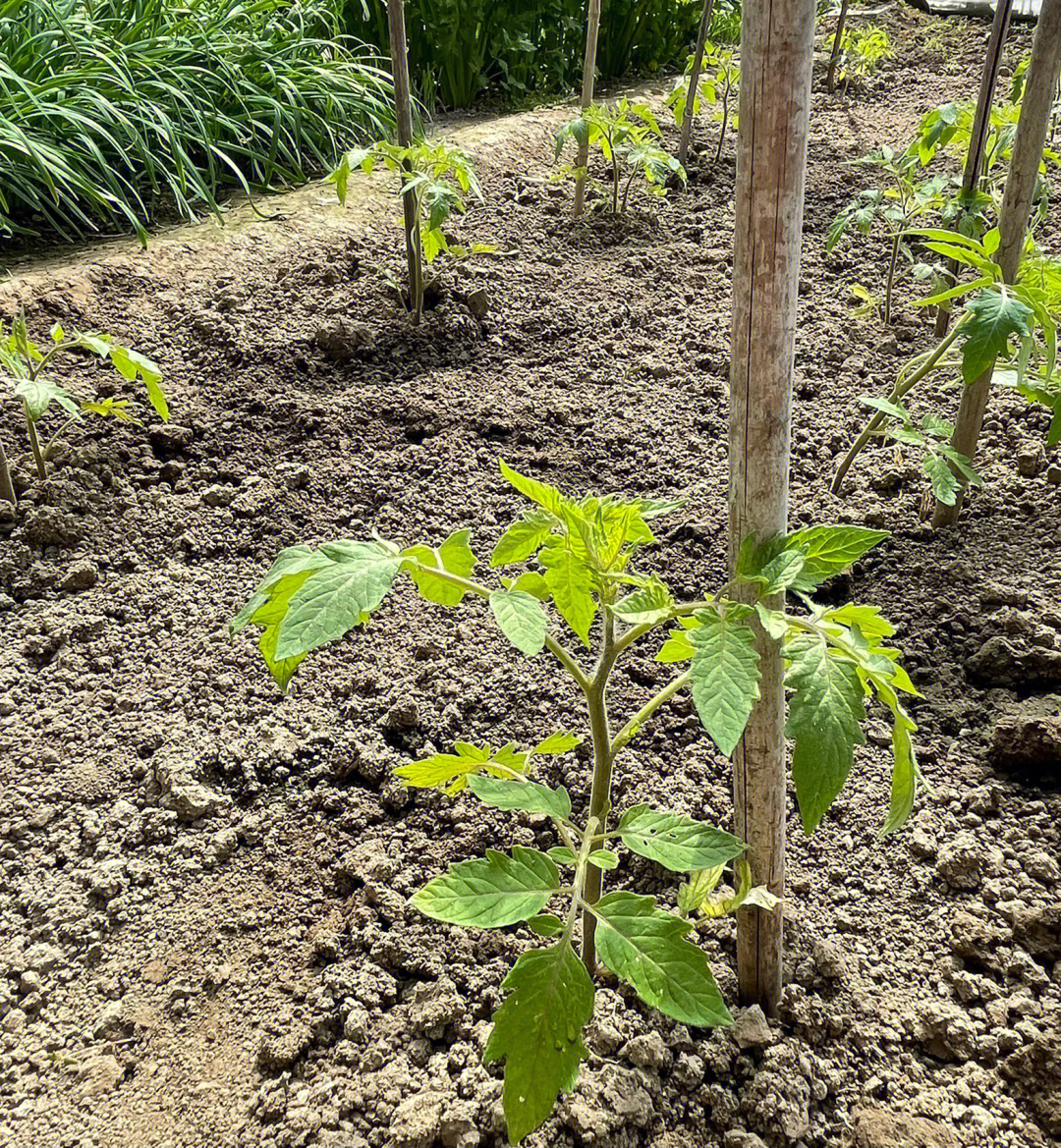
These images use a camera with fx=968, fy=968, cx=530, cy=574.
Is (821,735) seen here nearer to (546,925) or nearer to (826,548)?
(826,548)

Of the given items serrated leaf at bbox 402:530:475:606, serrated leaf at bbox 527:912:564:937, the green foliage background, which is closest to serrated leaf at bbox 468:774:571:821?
serrated leaf at bbox 527:912:564:937

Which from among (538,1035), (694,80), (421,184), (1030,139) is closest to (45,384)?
(421,184)

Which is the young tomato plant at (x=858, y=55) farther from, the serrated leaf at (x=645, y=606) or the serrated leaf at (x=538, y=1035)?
the serrated leaf at (x=538, y=1035)

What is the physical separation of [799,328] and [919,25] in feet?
15.3

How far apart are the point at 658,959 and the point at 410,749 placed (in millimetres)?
1030

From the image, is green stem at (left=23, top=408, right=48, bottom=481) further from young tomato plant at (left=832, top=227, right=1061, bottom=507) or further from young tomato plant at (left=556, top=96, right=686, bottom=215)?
young tomato plant at (left=556, top=96, right=686, bottom=215)

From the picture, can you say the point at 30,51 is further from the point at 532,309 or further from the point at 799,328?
the point at 799,328

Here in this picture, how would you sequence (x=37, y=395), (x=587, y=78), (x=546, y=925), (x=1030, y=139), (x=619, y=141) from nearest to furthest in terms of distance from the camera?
(x=546, y=925) → (x=1030, y=139) → (x=37, y=395) → (x=619, y=141) → (x=587, y=78)

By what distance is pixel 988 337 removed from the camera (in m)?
1.79

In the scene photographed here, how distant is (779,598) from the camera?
1.24 m

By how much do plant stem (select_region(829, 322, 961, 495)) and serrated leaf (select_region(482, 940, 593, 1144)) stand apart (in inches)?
63.4

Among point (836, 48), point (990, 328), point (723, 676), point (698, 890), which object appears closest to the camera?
point (723, 676)

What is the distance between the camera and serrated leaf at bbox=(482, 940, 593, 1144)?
1.08 meters

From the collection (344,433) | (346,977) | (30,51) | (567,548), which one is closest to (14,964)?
(346,977)
